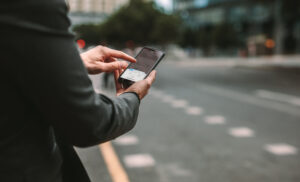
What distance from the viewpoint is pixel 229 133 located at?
239 inches

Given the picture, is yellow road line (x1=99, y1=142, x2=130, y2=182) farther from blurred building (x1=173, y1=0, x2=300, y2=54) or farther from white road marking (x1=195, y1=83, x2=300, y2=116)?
blurred building (x1=173, y1=0, x2=300, y2=54)

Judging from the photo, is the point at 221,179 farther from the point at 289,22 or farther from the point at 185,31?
the point at 185,31

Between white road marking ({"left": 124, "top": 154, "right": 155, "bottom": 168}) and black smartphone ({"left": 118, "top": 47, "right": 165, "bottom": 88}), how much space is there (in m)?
3.05

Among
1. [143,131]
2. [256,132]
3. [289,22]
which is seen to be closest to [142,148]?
[143,131]

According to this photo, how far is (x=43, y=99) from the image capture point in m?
→ 0.93

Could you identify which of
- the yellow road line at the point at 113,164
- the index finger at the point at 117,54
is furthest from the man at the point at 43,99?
the yellow road line at the point at 113,164

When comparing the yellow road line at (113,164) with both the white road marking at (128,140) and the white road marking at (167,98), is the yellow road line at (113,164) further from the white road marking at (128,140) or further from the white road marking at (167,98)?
the white road marking at (167,98)

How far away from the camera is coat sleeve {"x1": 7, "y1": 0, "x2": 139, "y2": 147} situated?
0.88 m

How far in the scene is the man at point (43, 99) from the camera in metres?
0.88

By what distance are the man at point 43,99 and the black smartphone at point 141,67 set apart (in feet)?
0.67

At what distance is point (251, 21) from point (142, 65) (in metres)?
69.9

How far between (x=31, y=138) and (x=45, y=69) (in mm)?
247

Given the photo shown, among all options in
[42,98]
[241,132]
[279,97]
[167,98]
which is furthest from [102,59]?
[279,97]

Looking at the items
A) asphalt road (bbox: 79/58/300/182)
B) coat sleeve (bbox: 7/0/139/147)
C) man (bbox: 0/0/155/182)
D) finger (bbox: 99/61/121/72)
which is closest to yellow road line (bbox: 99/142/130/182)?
asphalt road (bbox: 79/58/300/182)
